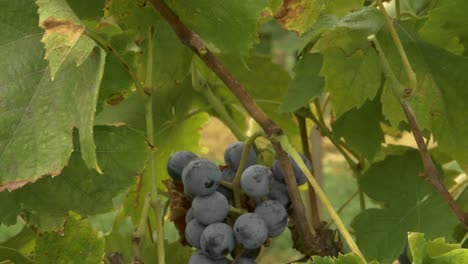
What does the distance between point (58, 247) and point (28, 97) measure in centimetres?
15

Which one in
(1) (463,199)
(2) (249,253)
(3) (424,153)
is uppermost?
(3) (424,153)

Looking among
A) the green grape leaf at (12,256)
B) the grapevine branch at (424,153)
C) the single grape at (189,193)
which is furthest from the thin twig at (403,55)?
the green grape leaf at (12,256)

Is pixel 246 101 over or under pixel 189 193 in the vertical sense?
over

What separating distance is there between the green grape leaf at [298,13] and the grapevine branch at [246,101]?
7cm

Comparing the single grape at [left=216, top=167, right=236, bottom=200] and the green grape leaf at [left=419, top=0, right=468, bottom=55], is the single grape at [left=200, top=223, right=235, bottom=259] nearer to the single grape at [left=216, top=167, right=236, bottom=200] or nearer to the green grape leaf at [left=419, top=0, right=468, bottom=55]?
the single grape at [left=216, top=167, right=236, bottom=200]

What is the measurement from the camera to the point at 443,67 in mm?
786

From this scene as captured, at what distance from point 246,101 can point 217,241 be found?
13cm

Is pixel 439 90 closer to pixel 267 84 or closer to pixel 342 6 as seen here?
pixel 342 6

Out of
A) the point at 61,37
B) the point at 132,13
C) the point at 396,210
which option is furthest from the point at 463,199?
the point at 61,37

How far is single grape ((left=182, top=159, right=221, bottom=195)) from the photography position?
2.38ft

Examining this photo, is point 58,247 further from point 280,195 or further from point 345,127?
point 345,127

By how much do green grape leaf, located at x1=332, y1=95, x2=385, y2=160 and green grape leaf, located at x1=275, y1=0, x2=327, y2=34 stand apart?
21 cm

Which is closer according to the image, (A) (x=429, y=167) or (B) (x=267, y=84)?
(A) (x=429, y=167)

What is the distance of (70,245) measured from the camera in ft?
2.30
